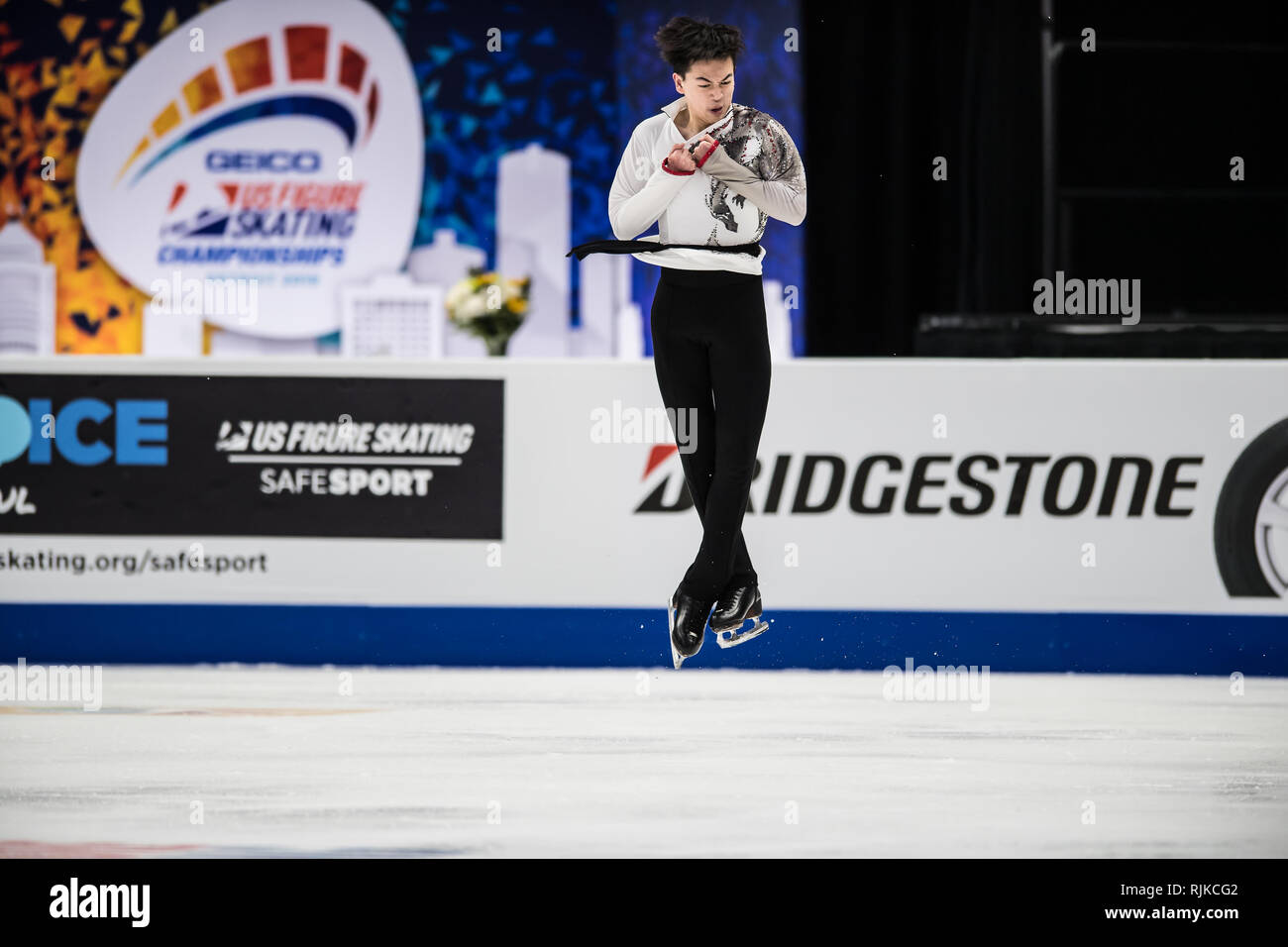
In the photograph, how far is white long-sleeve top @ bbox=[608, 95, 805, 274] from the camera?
2.31 m

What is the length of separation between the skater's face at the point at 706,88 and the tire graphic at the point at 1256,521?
3.24 metres

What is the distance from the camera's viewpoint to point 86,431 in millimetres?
5090

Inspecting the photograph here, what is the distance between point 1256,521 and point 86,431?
3.92 meters

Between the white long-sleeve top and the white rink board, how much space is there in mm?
2560

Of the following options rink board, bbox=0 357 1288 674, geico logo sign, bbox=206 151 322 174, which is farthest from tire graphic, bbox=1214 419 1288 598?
geico logo sign, bbox=206 151 322 174

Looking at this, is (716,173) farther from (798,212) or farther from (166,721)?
(166,721)

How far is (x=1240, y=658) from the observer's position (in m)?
4.96

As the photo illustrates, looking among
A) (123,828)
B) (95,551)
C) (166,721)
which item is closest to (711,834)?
(123,828)

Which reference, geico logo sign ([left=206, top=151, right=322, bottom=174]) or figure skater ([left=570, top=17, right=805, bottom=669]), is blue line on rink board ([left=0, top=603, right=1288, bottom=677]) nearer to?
figure skater ([left=570, top=17, right=805, bottom=669])

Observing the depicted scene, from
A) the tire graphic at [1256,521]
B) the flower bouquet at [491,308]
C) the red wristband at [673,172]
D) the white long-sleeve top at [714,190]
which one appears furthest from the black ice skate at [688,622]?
the flower bouquet at [491,308]

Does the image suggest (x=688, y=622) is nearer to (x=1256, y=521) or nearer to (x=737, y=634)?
(x=737, y=634)

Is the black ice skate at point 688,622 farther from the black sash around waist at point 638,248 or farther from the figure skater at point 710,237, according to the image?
the black sash around waist at point 638,248
